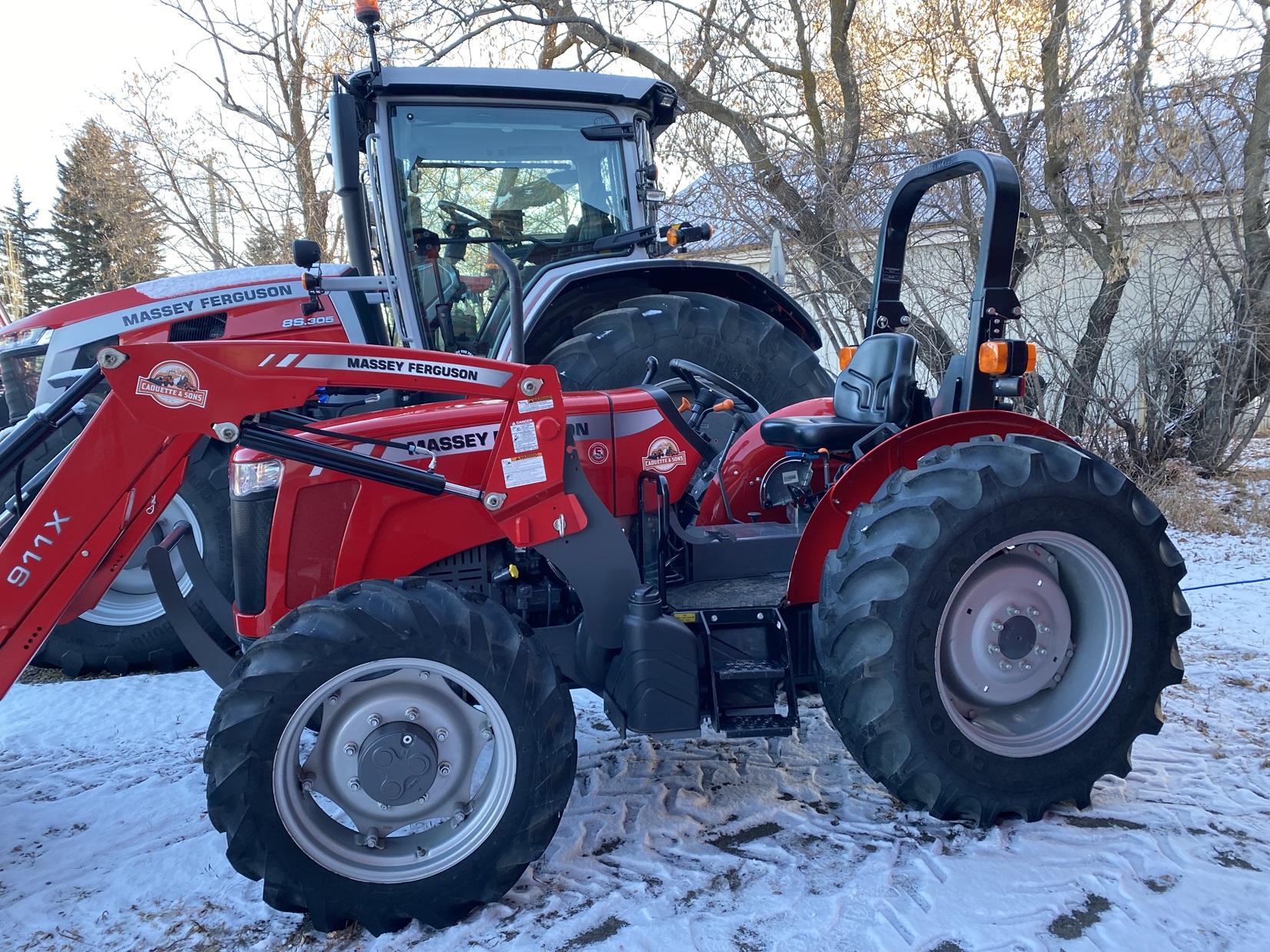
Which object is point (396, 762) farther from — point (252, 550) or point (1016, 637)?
point (1016, 637)

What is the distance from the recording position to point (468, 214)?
4.82 m

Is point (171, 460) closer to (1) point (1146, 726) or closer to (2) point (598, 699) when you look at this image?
(2) point (598, 699)

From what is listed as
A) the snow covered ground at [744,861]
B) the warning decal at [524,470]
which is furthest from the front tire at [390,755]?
the warning decal at [524,470]

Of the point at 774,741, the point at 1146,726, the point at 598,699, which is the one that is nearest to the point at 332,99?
the point at 598,699

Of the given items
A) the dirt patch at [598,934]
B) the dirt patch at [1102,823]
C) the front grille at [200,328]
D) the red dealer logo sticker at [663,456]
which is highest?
the front grille at [200,328]

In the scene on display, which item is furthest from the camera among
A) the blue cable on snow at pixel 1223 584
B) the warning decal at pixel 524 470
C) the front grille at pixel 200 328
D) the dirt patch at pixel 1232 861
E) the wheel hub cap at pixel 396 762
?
the blue cable on snow at pixel 1223 584

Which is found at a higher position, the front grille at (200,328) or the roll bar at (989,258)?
the front grille at (200,328)

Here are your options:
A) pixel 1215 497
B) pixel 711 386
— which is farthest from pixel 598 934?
pixel 1215 497

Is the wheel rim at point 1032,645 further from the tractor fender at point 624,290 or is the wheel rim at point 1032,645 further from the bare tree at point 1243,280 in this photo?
the bare tree at point 1243,280

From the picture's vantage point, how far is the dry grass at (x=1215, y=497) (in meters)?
6.09

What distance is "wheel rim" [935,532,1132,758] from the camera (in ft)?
8.48

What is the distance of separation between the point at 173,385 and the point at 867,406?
2.08m

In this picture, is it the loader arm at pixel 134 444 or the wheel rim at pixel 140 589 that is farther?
the wheel rim at pixel 140 589

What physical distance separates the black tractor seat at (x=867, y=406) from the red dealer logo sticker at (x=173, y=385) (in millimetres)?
1739
